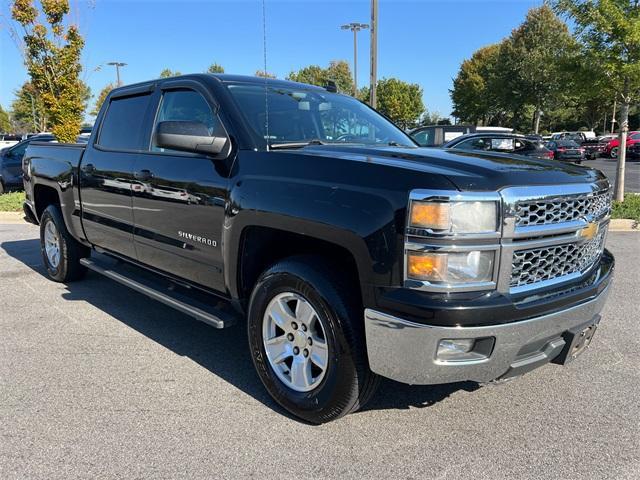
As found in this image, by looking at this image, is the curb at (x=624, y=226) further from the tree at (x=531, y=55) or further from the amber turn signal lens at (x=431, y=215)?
the tree at (x=531, y=55)

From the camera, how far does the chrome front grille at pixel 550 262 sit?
251cm

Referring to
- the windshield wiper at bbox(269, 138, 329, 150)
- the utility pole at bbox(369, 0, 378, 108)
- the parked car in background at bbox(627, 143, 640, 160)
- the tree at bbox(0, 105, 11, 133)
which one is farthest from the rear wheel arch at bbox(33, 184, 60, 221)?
the tree at bbox(0, 105, 11, 133)

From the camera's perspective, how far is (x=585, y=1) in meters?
9.48

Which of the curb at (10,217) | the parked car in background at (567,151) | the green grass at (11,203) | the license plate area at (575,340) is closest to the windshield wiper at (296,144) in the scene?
the license plate area at (575,340)

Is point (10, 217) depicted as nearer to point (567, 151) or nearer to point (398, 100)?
point (567, 151)

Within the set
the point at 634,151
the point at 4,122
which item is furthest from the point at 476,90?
the point at 4,122

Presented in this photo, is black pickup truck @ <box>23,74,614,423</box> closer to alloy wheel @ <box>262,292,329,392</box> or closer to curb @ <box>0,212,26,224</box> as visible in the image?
alloy wheel @ <box>262,292,329,392</box>

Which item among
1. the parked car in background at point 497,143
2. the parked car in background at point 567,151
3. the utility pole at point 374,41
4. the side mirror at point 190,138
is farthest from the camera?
the parked car in background at point 567,151

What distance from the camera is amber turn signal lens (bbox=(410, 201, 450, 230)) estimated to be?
232 centimetres

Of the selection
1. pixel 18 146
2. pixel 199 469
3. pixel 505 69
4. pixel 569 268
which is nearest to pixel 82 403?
pixel 199 469

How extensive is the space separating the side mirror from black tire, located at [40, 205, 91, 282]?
9.52 ft

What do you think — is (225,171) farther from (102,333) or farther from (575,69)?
(575,69)

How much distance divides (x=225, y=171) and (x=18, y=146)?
13.6m

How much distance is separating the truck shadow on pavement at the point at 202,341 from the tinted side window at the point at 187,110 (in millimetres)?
1500
